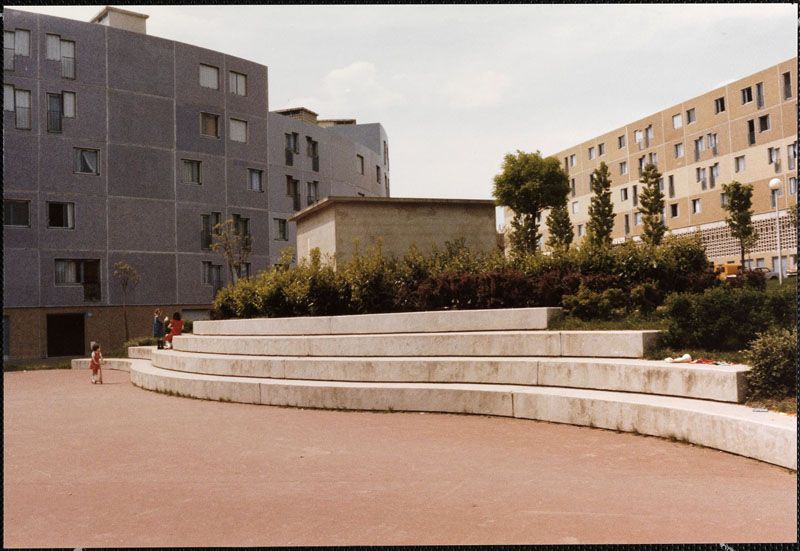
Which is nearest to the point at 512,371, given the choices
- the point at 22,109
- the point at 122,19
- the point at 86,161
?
the point at 86,161

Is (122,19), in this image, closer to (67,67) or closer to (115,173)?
(67,67)

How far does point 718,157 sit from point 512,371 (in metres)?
48.4

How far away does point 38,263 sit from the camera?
3369cm

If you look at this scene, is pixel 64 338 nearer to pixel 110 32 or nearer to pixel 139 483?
pixel 110 32

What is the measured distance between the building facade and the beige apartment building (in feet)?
110

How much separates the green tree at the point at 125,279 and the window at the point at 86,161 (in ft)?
17.4

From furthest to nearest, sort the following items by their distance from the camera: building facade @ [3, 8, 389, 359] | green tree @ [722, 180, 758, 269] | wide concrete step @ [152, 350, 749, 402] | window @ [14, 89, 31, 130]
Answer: green tree @ [722, 180, 758, 269] < building facade @ [3, 8, 389, 359] < window @ [14, 89, 31, 130] < wide concrete step @ [152, 350, 749, 402]

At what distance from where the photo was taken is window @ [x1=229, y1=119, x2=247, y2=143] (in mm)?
41281

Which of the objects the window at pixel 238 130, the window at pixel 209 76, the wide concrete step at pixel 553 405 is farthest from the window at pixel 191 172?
the wide concrete step at pixel 553 405

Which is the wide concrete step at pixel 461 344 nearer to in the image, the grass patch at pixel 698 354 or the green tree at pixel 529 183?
the grass patch at pixel 698 354

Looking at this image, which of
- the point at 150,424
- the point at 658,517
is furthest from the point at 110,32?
the point at 658,517

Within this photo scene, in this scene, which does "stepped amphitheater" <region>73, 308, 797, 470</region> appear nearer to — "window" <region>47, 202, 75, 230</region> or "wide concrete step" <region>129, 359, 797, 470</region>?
"wide concrete step" <region>129, 359, 797, 470</region>

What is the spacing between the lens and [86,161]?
115 ft

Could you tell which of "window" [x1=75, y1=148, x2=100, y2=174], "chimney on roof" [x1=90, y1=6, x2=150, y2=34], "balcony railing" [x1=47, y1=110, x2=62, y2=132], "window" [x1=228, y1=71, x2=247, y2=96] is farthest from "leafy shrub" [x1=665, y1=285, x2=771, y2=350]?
"window" [x1=228, y1=71, x2=247, y2=96]
